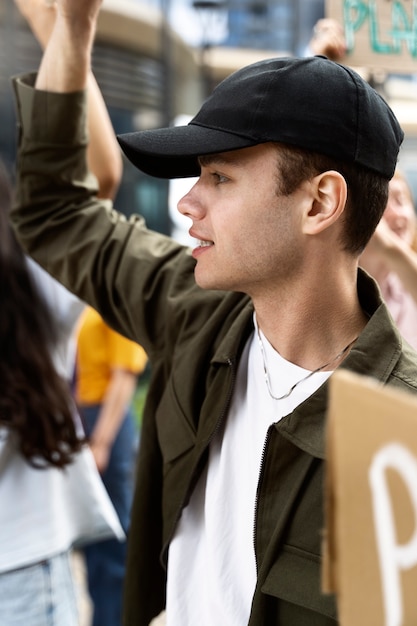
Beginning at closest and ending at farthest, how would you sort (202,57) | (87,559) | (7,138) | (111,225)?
(111,225) < (87,559) < (7,138) < (202,57)

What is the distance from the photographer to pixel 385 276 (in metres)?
2.39

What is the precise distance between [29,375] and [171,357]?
54cm

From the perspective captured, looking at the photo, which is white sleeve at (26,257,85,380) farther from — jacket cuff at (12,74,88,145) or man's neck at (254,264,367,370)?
man's neck at (254,264,367,370)

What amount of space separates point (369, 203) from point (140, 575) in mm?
779

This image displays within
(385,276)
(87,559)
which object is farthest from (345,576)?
(87,559)

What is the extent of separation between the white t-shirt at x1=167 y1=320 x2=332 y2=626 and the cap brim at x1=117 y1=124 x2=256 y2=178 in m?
0.32

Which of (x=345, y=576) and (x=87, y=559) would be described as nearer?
(x=345, y=576)

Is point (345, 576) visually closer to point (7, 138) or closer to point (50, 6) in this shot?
point (50, 6)

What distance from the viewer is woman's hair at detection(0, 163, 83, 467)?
2.02 m

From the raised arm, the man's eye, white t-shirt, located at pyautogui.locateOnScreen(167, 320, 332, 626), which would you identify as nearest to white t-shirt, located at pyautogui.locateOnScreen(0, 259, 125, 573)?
the raised arm

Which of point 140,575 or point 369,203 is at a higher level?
point 369,203

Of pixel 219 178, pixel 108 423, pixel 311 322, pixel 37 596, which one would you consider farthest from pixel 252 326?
pixel 108 423

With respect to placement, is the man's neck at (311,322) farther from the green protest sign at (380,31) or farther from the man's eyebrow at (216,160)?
the green protest sign at (380,31)

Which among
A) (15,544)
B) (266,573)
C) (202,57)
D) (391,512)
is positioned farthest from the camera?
(202,57)
